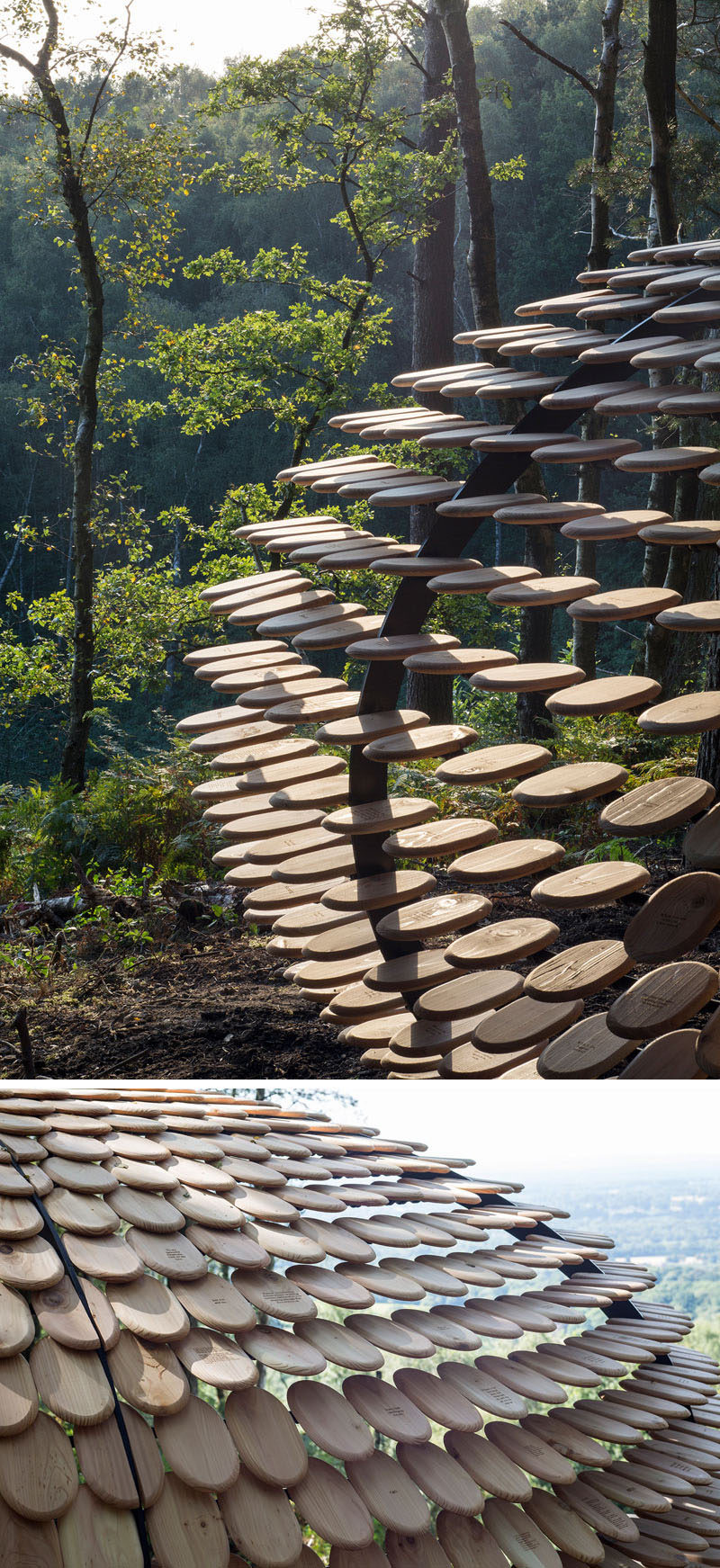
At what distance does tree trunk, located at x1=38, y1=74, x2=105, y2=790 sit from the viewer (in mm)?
6461

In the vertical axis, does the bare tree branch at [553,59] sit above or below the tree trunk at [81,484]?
above

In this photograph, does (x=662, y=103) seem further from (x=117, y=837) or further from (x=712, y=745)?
(x=117, y=837)

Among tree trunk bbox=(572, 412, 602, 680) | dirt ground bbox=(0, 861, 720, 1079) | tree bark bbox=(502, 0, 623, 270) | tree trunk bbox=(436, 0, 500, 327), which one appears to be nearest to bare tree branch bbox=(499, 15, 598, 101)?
tree bark bbox=(502, 0, 623, 270)

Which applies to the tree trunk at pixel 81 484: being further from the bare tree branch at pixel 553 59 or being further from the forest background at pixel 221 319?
the bare tree branch at pixel 553 59

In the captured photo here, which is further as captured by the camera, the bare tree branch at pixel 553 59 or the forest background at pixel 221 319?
the bare tree branch at pixel 553 59

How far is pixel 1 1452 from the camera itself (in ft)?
2.53

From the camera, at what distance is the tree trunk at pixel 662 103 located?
Answer: 17.8 feet

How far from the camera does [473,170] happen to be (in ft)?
22.4

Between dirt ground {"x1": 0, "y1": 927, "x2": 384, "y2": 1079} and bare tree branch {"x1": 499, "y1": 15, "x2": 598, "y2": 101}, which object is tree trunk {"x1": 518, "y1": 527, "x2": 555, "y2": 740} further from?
bare tree branch {"x1": 499, "y1": 15, "x2": 598, "y2": 101}

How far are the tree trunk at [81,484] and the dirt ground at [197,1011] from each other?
125 inches

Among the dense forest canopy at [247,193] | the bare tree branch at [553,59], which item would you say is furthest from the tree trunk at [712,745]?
the bare tree branch at [553,59]

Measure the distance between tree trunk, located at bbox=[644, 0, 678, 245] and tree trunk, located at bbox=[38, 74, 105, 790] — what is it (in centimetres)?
313

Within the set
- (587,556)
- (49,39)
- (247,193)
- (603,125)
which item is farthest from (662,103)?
(247,193)

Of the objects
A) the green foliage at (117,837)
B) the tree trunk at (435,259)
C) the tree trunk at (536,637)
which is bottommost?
the green foliage at (117,837)
